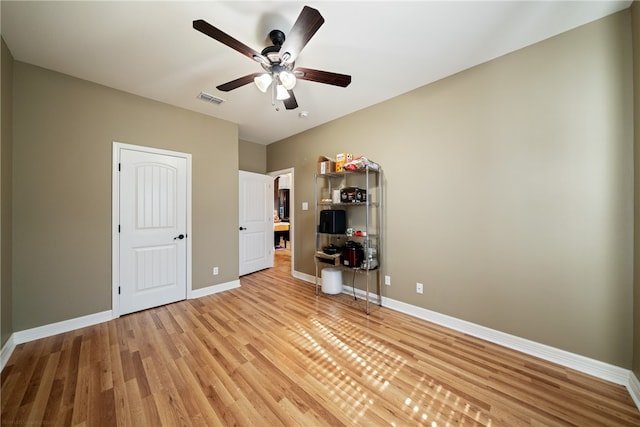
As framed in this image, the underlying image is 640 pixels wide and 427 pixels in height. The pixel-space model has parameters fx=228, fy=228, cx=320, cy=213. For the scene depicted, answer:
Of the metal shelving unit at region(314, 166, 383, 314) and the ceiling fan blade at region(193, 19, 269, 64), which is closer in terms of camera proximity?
the ceiling fan blade at region(193, 19, 269, 64)

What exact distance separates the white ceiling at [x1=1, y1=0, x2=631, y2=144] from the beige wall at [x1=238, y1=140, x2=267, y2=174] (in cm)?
190

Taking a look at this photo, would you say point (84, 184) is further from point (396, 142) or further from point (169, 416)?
point (396, 142)

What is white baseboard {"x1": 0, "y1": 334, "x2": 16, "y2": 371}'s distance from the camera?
1875 millimetres

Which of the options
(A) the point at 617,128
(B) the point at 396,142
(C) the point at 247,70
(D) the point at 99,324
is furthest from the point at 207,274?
(A) the point at 617,128

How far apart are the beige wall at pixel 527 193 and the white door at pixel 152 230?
2949 mm

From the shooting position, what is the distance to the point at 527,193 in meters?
2.06

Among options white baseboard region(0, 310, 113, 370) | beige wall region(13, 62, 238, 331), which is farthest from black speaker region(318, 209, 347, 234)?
white baseboard region(0, 310, 113, 370)

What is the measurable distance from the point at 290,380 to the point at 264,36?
9.25ft

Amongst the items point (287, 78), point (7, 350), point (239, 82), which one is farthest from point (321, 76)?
point (7, 350)

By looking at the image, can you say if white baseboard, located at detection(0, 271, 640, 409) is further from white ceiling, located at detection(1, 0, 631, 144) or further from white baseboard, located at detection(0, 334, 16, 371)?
white ceiling, located at detection(1, 0, 631, 144)

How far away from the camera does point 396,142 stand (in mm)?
2947

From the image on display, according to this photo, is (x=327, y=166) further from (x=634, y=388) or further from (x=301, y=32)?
(x=634, y=388)

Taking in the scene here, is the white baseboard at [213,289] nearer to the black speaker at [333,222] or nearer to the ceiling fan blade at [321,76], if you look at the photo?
the black speaker at [333,222]

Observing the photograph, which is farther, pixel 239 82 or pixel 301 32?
pixel 239 82
